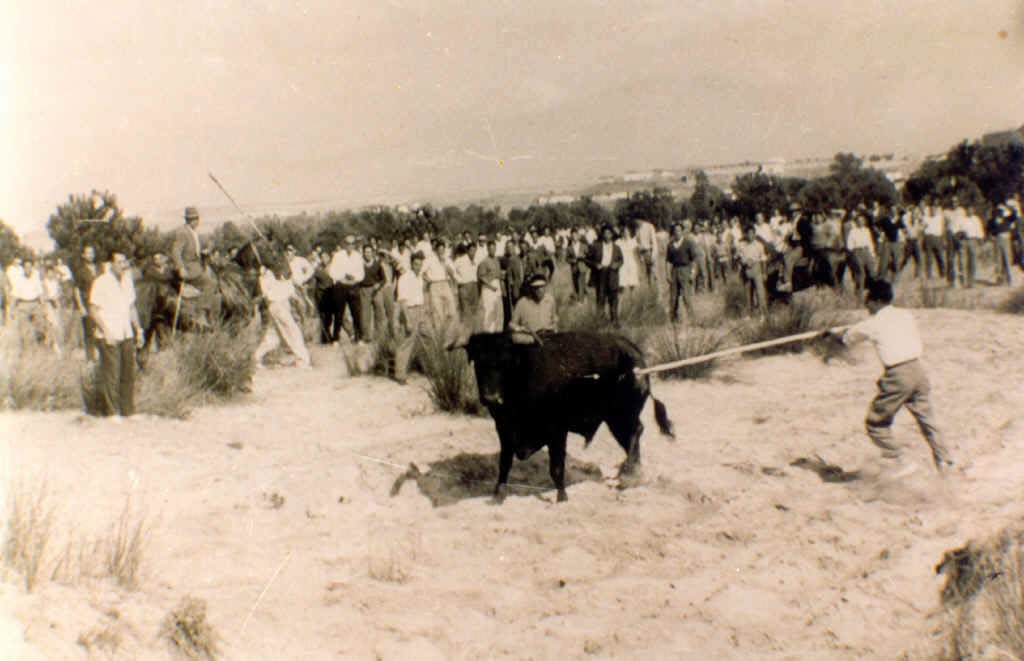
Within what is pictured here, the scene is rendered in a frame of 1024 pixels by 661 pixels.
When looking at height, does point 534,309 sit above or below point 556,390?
above

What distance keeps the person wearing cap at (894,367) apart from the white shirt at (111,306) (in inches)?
240

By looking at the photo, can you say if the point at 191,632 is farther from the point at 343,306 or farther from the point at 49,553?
the point at 343,306

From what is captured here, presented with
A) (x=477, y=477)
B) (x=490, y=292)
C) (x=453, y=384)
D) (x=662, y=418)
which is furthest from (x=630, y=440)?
(x=490, y=292)

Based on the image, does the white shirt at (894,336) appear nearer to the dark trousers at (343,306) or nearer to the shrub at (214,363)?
the shrub at (214,363)

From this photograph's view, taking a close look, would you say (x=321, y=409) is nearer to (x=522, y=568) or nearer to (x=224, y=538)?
(x=224, y=538)

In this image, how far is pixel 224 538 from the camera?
504 centimetres

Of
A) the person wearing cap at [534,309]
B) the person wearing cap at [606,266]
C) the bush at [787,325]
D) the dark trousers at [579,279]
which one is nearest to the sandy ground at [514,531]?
the person wearing cap at [534,309]

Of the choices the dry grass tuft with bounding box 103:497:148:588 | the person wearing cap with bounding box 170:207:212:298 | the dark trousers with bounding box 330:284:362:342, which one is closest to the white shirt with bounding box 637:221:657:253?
the dark trousers with bounding box 330:284:362:342

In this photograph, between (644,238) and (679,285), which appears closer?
(679,285)

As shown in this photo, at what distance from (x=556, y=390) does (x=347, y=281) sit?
7.18 m

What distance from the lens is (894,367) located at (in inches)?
211

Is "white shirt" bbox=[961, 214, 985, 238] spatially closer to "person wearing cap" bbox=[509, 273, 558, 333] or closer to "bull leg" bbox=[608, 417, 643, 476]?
"bull leg" bbox=[608, 417, 643, 476]

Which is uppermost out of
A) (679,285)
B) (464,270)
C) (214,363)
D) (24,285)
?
(24,285)

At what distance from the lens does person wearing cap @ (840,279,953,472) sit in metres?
5.30
